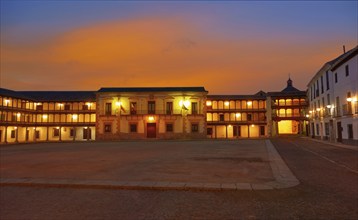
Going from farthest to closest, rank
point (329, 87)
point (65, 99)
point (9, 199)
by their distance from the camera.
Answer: point (65, 99)
point (329, 87)
point (9, 199)

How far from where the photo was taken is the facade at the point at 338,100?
27.5m

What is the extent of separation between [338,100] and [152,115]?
93.1 feet

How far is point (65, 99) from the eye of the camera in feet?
186

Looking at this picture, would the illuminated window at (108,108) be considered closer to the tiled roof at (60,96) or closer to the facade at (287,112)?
the tiled roof at (60,96)

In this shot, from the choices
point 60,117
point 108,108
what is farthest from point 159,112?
point 60,117

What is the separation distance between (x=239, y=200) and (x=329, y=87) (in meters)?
36.0

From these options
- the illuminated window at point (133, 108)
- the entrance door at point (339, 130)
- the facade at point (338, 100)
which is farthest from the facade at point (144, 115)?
the entrance door at point (339, 130)

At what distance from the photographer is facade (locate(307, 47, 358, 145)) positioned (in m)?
27.5

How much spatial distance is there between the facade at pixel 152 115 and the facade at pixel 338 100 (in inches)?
729

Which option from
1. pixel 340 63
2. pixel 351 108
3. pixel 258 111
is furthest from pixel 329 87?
pixel 258 111

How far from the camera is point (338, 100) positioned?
32656 mm

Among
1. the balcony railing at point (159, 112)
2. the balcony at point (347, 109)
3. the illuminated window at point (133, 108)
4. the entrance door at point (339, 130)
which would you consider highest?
the illuminated window at point (133, 108)

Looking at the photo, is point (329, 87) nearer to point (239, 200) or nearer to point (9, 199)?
point (239, 200)

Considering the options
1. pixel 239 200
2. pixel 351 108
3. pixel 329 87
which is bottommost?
pixel 239 200
